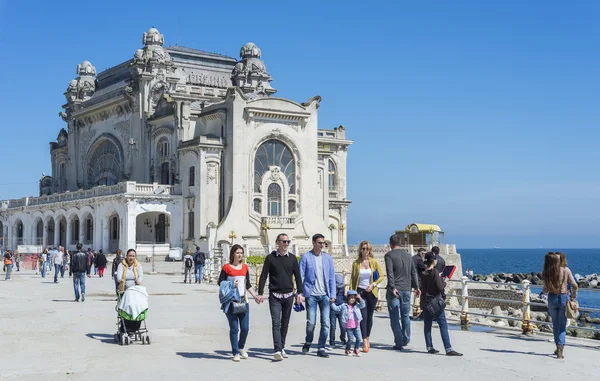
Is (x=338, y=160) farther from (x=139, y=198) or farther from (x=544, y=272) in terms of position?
(x=544, y=272)

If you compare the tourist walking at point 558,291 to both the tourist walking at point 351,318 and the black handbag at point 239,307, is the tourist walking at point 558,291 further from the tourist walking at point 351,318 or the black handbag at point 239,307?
the black handbag at point 239,307

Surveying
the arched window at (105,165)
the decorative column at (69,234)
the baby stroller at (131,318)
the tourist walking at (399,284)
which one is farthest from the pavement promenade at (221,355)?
the arched window at (105,165)

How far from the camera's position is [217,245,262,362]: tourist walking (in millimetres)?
13250

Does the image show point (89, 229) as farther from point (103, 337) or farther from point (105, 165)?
point (103, 337)

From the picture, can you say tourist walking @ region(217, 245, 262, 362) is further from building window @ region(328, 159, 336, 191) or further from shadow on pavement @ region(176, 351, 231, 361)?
building window @ region(328, 159, 336, 191)

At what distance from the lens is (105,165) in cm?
7231

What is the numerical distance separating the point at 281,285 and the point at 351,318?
1.43 meters

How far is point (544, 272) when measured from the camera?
14125mm

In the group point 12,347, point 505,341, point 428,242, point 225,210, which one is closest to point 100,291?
point 12,347

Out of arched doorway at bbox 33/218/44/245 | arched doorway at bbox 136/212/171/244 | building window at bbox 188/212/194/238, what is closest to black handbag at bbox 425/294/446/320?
building window at bbox 188/212/194/238

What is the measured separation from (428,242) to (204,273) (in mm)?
32235

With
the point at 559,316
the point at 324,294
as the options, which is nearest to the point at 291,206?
the point at 324,294

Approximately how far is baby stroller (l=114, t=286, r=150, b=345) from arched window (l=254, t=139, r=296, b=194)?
145 feet

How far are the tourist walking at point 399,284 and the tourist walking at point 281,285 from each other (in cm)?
210
